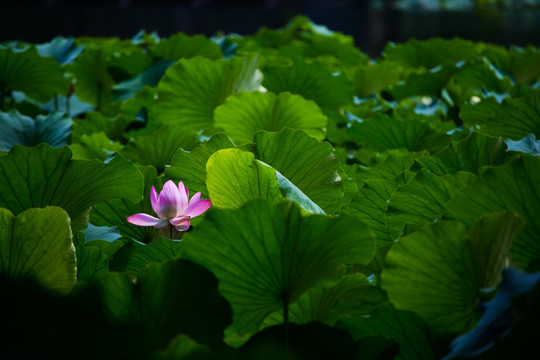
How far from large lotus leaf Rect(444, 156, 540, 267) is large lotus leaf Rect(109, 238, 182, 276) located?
1.03 feet

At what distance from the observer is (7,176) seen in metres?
0.73

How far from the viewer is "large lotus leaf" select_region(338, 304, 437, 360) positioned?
55cm

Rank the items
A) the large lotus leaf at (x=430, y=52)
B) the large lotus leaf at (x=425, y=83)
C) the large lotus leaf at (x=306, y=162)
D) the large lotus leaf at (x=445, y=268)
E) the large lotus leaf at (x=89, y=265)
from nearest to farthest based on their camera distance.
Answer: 1. the large lotus leaf at (x=445, y=268)
2. the large lotus leaf at (x=89, y=265)
3. the large lotus leaf at (x=306, y=162)
4. the large lotus leaf at (x=425, y=83)
5. the large lotus leaf at (x=430, y=52)

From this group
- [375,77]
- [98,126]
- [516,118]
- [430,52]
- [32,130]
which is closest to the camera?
[516,118]

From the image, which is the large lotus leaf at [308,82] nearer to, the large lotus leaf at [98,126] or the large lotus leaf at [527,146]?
the large lotus leaf at [98,126]

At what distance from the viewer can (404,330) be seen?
56 centimetres

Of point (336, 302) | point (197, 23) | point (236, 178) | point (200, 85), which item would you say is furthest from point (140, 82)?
point (197, 23)

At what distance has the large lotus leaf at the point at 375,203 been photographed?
750 mm

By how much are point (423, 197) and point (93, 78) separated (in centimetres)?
133

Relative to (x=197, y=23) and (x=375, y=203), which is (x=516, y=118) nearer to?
(x=375, y=203)

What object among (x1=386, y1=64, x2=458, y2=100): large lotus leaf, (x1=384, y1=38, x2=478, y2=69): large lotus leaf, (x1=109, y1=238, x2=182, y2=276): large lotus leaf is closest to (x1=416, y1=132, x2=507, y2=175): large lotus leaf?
(x1=109, y1=238, x2=182, y2=276): large lotus leaf

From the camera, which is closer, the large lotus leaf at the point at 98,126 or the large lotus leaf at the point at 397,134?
the large lotus leaf at the point at 397,134

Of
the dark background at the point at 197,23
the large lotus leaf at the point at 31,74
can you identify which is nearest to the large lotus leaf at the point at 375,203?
the large lotus leaf at the point at 31,74

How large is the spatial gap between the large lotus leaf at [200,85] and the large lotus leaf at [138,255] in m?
0.64
